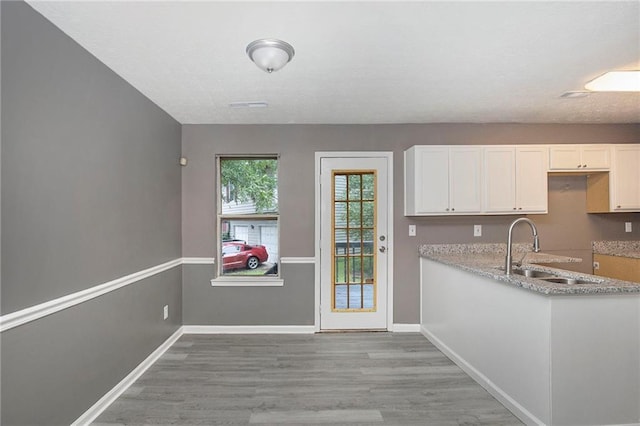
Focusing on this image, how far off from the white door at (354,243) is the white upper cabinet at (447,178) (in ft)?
1.40

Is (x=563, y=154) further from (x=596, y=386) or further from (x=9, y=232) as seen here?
(x=9, y=232)

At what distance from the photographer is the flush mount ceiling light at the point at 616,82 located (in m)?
2.45

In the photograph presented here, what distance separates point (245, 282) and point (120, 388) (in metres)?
1.51

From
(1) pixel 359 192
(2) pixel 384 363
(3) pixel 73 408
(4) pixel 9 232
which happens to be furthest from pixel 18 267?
(1) pixel 359 192

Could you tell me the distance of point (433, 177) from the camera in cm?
339

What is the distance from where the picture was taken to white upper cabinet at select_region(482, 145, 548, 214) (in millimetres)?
3379

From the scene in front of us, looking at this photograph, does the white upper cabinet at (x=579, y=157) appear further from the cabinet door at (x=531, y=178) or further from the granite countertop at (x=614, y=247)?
the granite countertop at (x=614, y=247)

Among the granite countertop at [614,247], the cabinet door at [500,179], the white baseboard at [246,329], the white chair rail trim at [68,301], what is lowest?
the white baseboard at [246,329]

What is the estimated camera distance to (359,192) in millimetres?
3719

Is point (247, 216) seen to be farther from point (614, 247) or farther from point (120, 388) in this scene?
point (614, 247)

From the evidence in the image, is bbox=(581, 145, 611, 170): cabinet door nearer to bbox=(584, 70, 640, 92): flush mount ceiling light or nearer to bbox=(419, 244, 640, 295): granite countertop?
bbox=(584, 70, 640, 92): flush mount ceiling light

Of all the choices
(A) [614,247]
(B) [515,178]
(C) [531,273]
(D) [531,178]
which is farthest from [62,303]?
(A) [614,247]

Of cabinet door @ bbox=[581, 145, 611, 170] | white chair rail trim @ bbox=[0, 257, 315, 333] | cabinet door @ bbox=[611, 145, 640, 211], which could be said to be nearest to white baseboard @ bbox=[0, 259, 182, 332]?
white chair rail trim @ bbox=[0, 257, 315, 333]

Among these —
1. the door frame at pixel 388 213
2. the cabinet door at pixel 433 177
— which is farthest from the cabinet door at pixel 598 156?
the door frame at pixel 388 213
